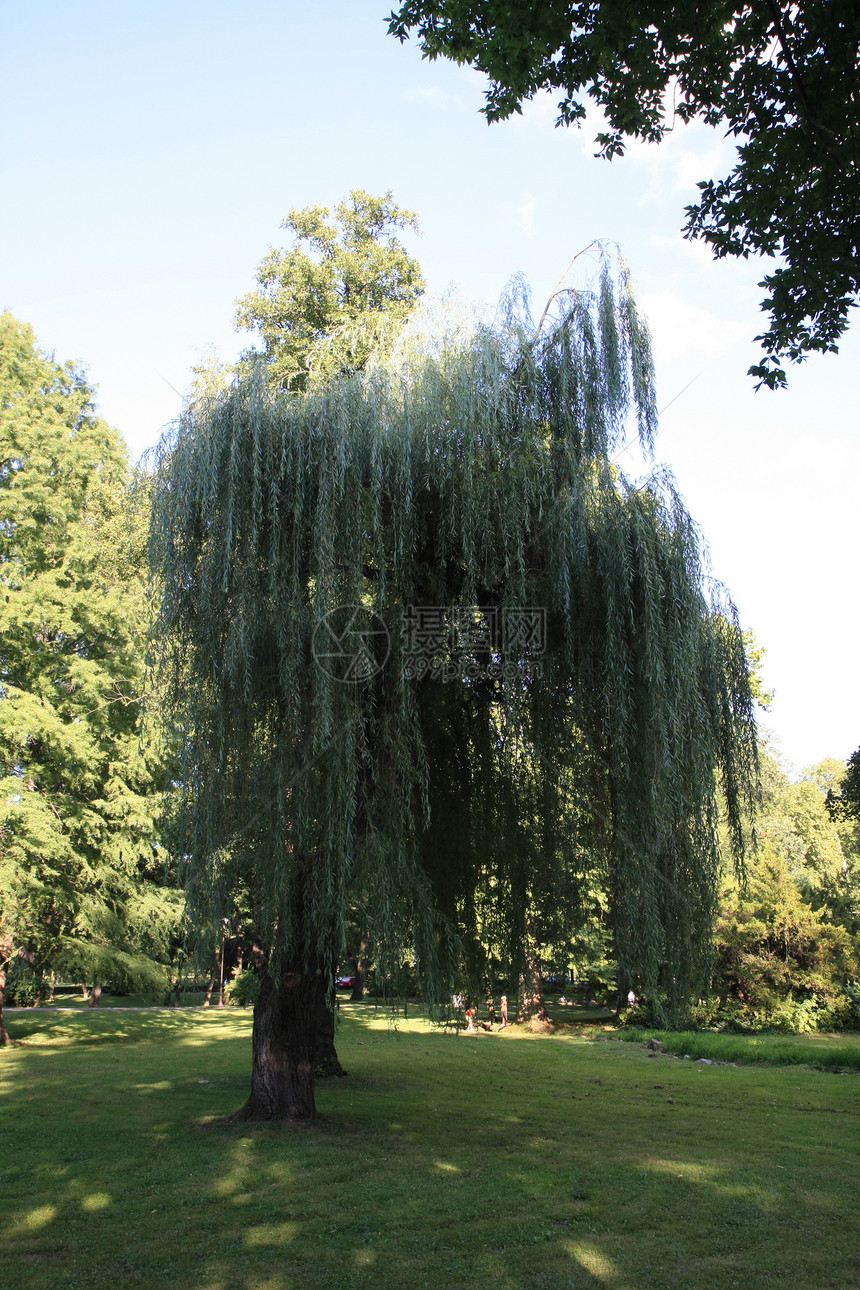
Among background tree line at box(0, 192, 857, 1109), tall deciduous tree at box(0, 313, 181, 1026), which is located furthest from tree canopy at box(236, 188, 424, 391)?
tall deciduous tree at box(0, 313, 181, 1026)

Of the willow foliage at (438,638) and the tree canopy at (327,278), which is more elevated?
the tree canopy at (327,278)

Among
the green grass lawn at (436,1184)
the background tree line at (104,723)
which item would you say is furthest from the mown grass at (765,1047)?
the green grass lawn at (436,1184)

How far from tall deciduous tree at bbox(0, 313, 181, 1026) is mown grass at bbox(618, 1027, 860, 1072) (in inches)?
399

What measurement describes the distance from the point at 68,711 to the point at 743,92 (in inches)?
584

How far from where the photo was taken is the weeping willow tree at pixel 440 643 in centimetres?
601

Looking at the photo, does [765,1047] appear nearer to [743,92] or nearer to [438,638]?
[438,638]

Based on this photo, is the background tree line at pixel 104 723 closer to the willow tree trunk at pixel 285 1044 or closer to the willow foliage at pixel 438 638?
the willow tree trunk at pixel 285 1044

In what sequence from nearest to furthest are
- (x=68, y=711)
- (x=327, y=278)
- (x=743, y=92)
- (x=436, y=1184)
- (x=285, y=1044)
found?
(x=743, y=92) → (x=436, y=1184) → (x=285, y=1044) → (x=327, y=278) → (x=68, y=711)

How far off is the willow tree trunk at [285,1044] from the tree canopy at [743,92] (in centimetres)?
649

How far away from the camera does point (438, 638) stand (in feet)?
21.6

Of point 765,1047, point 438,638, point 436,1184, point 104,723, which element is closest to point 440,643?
point 438,638

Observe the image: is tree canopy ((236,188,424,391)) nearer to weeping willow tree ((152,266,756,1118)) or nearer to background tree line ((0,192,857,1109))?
background tree line ((0,192,857,1109))

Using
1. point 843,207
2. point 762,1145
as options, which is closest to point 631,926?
point 762,1145

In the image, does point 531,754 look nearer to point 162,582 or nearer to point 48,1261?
point 162,582
